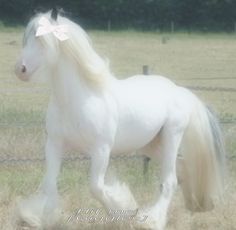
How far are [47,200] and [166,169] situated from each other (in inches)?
41.1

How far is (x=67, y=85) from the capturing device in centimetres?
574

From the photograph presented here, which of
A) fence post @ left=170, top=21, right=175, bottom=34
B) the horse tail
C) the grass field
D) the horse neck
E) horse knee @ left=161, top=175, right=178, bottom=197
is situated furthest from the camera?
fence post @ left=170, top=21, right=175, bottom=34

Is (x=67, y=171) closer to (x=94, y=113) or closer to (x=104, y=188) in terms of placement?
(x=104, y=188)

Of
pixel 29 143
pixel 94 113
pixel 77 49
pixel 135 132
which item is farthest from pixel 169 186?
pixel 29 143

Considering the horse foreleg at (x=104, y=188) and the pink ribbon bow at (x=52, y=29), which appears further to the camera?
the horse foreleg at (x=104, y=188)

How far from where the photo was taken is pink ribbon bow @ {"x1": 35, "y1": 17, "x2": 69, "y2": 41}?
5.55 meters

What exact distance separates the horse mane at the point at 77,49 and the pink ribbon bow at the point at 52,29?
0.03m

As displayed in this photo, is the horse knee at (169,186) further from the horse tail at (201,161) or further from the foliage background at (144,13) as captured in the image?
the foliage background at (144,13)

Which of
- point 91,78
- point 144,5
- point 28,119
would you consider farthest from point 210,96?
point 144,5

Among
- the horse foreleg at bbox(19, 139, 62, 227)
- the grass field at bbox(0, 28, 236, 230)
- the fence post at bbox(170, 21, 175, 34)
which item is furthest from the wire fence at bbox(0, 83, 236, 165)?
the fence post at bbox(170, 21, 175, 34)

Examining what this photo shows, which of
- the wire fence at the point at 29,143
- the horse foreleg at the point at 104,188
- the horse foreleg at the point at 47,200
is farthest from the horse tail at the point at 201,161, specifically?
the wire fence at the point at 29,143

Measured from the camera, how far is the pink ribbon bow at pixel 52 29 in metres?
5.55

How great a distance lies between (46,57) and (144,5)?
1784 inches

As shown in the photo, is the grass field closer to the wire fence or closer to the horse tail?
the wire fence
